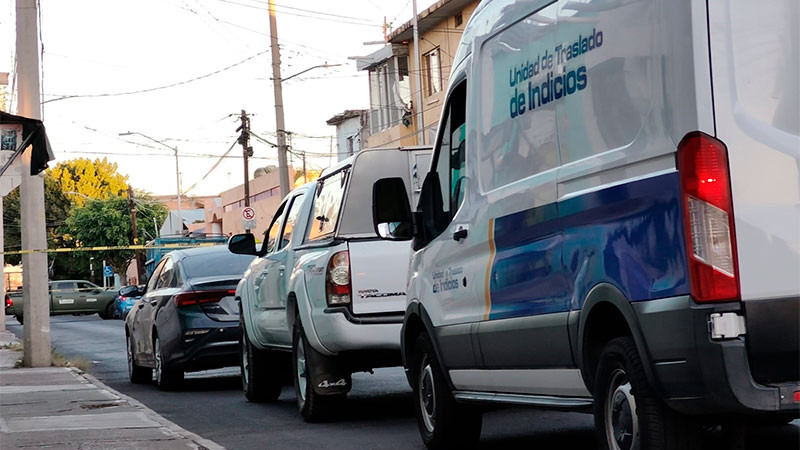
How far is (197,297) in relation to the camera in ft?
45.9

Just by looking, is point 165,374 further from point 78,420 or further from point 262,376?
point 78,420

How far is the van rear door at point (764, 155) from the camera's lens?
15.6ft

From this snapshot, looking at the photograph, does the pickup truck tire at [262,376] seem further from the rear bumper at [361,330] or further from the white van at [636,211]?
the white van at [636,211]

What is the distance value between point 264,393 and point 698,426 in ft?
25.4

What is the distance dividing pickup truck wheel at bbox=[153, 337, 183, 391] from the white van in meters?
7.65

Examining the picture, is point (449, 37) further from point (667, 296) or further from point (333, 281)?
point (667, 296)

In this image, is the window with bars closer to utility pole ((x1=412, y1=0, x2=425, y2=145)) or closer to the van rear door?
utility pole ((x1=412, y1=0, x2=425, y2=145))

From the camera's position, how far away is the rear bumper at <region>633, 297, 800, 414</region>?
473 centimetres

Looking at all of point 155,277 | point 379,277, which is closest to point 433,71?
point 155,277

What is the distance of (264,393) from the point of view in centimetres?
1249

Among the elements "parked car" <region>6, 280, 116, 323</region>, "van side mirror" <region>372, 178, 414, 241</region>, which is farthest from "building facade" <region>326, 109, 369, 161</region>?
"van side mirror" <region>372, 178, 414, 241</region>

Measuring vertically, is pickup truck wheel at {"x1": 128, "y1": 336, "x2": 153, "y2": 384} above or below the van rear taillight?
below

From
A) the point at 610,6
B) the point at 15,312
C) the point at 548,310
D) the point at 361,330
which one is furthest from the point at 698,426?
the point at 15,312

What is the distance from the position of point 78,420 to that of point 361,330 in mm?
2848
